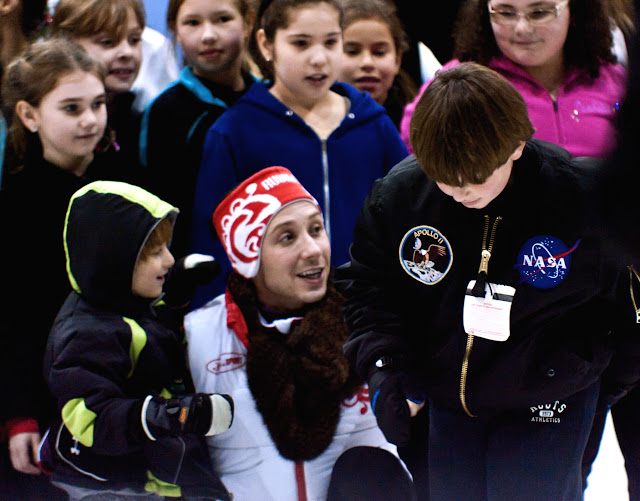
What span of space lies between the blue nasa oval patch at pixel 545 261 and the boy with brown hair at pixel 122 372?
2.62ft

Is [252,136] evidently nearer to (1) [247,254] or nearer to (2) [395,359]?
(1) [247,254]

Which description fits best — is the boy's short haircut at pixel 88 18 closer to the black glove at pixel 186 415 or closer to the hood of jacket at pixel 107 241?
the hood of jacket at pixel 107 241

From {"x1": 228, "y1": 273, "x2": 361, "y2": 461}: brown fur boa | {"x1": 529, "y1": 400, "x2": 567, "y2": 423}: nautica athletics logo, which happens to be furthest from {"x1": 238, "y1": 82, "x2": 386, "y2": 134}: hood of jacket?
{"x1": 529, "y1": 400, "x2": 567, "y2": 423}: nautica athletics logo

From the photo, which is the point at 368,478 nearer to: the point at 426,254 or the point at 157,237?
the point at 426,254

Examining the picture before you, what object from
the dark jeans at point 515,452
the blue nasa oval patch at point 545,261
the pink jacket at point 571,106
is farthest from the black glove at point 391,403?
the pink jacket at point 571,106

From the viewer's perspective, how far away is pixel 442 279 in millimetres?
1747

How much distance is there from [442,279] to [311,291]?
506 mm

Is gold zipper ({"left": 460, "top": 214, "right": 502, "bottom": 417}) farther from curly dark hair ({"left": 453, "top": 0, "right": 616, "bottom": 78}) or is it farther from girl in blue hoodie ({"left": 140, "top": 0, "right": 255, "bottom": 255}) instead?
girl in blue hoodie ({"left": 140, "top": 0, "right": 255, "bottom": 255})

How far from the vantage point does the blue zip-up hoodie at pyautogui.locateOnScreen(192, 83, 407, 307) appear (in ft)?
7.76

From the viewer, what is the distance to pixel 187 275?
223cm

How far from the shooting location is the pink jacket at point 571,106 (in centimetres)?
212

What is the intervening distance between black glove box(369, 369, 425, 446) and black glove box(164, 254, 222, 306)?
62cm

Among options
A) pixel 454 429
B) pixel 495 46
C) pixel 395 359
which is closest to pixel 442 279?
pixel 395 359

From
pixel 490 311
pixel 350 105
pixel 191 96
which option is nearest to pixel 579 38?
pixel 350 105
